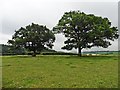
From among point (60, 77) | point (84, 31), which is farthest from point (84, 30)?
point (60, 77)

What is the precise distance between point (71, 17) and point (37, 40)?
58.8ft

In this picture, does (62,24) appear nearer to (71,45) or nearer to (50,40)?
(71,45)

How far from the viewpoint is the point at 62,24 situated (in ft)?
258

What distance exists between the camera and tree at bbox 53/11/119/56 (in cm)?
7519

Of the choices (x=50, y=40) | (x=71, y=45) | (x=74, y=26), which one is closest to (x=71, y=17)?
(x=74, y=26)

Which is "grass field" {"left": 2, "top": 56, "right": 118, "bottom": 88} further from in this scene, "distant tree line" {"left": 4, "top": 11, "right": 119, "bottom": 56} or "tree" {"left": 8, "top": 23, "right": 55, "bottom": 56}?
"tree" {"left": 8, "top": 23, "right": 55, "bottom": 56}

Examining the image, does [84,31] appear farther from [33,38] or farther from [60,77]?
[60,77]

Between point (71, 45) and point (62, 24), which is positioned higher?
point (62, 24)

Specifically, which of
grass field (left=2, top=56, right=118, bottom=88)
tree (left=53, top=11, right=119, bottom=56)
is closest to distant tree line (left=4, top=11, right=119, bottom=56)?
tree (left=53, top=11, right=119, bottom=56)

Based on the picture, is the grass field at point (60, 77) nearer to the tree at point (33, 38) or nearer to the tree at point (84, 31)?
the tree at point (84, 31)

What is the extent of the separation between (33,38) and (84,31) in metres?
21.2

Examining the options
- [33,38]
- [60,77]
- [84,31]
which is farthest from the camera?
[33,38]

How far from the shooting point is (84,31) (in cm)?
7719

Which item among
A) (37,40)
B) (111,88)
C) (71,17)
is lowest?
(111,88)
